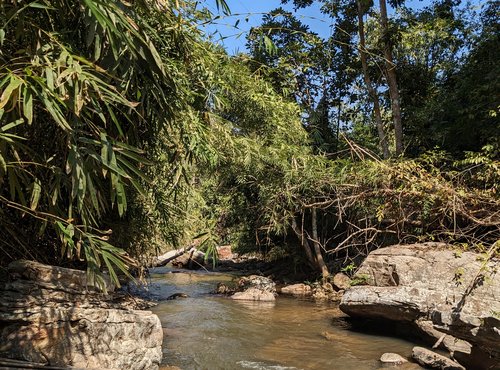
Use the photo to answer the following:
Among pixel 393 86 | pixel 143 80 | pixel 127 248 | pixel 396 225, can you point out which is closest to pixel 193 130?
pixel 143 80

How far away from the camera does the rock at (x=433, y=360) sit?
16.9ft

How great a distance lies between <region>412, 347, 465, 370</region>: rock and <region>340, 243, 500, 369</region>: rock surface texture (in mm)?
107

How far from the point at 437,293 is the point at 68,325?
501 centimetres

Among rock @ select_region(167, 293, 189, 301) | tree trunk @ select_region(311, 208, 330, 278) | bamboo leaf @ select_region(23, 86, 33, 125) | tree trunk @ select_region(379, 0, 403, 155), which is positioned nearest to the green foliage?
bamboo leaf @ select_region(23, 86, 33, 125)

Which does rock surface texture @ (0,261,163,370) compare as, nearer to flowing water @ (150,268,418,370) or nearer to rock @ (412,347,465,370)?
flowing water @ (150,268,418,370)

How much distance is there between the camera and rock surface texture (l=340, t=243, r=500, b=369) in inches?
185

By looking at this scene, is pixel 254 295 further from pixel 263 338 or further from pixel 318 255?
pixel 263 338

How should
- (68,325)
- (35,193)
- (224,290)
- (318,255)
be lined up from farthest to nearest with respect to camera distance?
(318,255), (224,290), (68,325), (35,193)

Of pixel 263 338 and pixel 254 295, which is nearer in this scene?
pixel 263 338

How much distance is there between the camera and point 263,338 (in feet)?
22.5

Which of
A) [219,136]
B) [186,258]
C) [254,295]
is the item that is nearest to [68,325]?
[219,136]

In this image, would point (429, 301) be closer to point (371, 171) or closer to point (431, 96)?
point (371, 171)

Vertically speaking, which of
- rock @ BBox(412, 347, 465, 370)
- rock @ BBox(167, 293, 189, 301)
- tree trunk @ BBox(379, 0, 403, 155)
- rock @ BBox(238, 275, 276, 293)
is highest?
tree trunk @ BBox(379, 0, 403, 155)

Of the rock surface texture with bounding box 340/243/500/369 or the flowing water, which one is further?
the flowing water
